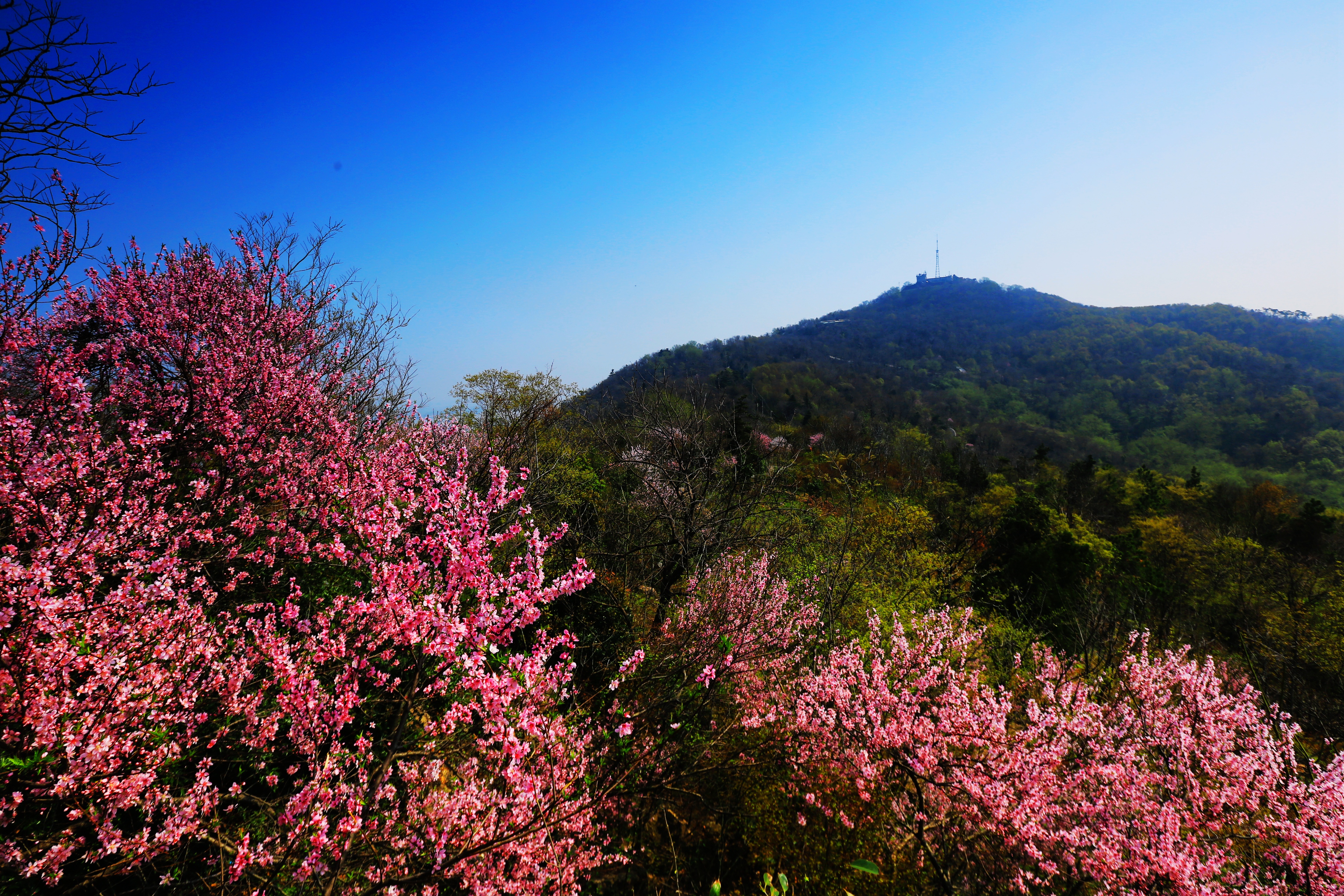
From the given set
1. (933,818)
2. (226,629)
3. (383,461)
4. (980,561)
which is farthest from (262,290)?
(980,561)

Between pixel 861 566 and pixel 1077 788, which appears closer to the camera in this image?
pixel 1077 788

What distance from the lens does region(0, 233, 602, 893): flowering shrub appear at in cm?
259

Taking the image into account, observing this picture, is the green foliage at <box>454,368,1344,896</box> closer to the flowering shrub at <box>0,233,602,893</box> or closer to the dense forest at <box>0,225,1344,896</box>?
the dense forest at <box>0,225,1344,896</box>

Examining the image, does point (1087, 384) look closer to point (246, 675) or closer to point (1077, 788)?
point (1077, 788)

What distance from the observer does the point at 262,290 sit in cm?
845

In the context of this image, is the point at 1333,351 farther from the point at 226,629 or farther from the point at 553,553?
the point at 226,629

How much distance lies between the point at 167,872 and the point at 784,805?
5357 mm

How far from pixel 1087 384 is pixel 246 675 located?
79.8 metres

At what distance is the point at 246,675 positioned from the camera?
10.5ft

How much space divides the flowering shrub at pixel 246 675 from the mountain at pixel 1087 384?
9676 millimetres

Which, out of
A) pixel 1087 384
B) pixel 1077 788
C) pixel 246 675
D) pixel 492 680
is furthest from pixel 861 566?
pixel 1087 384

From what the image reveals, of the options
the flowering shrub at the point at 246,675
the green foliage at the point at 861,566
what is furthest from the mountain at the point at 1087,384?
the flowering shrub at the point at 246,675

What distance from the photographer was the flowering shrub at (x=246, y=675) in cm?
259

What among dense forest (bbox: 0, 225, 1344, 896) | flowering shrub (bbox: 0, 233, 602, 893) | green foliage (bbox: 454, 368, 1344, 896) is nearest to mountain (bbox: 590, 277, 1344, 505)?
green foliage (bbox: 454, 368, 1344, 896)
